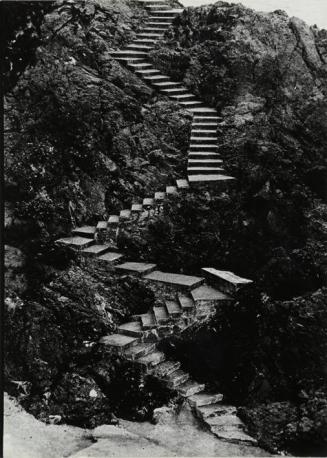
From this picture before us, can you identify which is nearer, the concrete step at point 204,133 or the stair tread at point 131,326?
the stair tread at point 131,326

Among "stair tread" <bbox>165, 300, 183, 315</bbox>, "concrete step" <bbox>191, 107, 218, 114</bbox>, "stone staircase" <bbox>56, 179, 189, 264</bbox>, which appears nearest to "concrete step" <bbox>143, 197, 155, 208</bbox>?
"stone staircase" <bbox>56, 179, 189, 264</bbox>

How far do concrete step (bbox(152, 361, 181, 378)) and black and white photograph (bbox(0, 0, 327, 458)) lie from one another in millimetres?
28

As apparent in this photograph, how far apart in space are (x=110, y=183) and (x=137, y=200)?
72 centimetres

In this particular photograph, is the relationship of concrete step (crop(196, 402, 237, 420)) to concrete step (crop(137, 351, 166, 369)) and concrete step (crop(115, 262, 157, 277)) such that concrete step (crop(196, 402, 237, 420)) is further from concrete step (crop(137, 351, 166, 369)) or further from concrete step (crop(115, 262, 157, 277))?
concrete step (crop(115, 262, 157, 277))

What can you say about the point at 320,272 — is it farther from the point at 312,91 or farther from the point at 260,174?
the point at 312,91

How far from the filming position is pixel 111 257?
31.1 feet

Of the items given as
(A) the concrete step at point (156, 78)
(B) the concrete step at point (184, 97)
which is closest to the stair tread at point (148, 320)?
(B) the concrete step at point (184, 97)

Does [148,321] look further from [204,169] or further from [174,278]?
[204,169]

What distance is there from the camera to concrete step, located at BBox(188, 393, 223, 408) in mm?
Answer: 8156

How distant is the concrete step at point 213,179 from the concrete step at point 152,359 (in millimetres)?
3452

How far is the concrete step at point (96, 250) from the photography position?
942 centimetres

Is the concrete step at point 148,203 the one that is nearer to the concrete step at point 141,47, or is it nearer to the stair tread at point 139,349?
the stair tread at point 139,349

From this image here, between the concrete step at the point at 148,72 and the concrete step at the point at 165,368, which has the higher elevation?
the concrete step at the point at 148,72

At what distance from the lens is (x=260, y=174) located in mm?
9883
